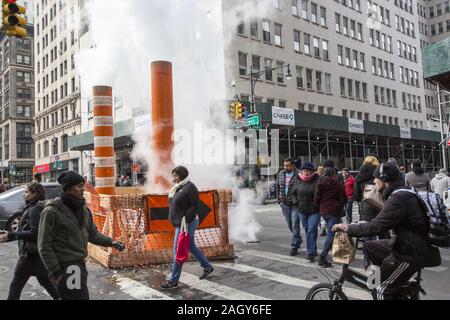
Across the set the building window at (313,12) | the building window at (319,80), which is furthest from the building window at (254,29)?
the building window at (319,80)

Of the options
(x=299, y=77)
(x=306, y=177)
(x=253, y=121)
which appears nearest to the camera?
(x=306, y=177)

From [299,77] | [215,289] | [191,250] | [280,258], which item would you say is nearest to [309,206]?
[280,258]

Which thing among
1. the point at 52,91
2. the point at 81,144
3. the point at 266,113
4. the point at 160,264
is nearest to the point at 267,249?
the point at 160,264

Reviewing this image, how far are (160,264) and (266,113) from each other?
49.4 ft

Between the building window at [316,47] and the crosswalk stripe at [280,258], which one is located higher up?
the building window at [316,47]

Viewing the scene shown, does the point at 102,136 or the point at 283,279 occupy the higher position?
the point at 102,136

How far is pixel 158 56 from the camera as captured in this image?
8.92m

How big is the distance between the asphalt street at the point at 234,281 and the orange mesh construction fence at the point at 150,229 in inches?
8.8

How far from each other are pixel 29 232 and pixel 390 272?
3.20m

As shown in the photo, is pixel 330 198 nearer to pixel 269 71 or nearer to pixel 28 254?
pixel 28 254

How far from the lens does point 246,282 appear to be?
561 cm

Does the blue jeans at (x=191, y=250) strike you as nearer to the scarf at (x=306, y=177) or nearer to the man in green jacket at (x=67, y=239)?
the man in green jacket at (x=67, y=239)

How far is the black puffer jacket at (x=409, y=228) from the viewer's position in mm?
3152
